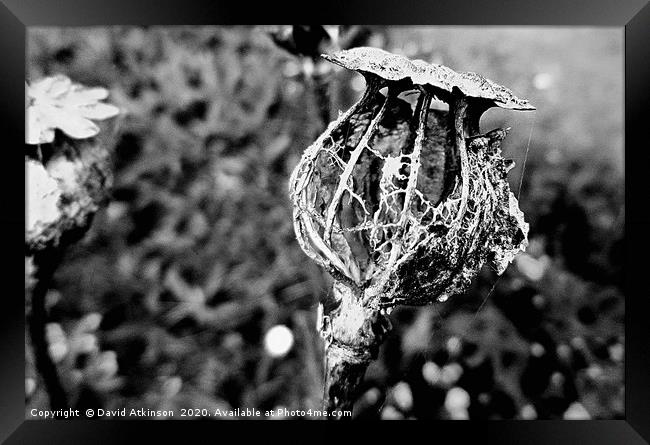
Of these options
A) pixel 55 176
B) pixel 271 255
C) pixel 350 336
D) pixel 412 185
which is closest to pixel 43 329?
pixel 55 176

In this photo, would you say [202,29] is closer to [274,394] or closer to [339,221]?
[339,221]

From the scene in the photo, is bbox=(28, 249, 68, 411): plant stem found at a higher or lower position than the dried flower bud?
lower

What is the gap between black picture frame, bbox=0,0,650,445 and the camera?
0.96 m

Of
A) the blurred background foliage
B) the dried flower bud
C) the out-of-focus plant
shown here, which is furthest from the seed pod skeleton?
the out-of-focus plant

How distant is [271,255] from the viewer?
3.33ft

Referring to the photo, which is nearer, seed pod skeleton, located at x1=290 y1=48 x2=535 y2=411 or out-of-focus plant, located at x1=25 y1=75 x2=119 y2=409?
seed pod skeleton, located at x1=290 y1=48 x2=535 y2=411

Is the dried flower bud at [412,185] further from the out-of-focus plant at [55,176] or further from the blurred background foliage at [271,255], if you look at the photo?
the out-of-focus plant at [55,176]

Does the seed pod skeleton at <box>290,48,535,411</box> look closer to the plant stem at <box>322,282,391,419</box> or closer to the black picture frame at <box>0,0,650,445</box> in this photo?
the plant stem at <box>322,282,391,419</box>

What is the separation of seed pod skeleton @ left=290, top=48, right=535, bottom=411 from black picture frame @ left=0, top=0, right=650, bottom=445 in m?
0.38

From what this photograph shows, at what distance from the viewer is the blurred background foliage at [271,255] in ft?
3.24
